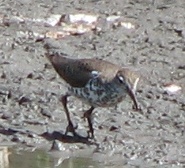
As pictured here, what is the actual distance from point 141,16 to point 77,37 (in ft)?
3.51

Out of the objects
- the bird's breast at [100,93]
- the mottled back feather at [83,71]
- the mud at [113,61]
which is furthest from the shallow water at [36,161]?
the mottled back feather at [83,71]

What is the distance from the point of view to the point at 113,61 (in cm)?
1207

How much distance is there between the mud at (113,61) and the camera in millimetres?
9891

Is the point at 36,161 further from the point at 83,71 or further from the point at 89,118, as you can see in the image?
the point at 83,71

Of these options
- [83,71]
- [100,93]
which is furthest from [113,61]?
[100,93]

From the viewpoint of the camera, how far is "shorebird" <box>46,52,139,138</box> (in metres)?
9.83

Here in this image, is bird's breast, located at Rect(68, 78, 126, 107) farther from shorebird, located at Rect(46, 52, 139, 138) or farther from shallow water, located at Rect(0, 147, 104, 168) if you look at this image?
shallow water, located at Rect(0, 147, 104, 168)

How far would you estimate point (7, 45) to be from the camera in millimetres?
12352

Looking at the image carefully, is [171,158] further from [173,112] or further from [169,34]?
[169,34]

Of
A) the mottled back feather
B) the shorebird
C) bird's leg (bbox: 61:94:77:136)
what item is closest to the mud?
bird's leg (bbox: 61:94:77:136)

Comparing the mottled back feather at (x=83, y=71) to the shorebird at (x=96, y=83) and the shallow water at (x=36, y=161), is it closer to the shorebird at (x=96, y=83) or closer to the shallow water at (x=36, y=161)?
the shorebird at (x=96, y=83)

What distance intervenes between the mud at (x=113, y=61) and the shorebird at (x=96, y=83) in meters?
0.32

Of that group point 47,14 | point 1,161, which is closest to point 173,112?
point 1,161

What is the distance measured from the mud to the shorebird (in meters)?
0.32
